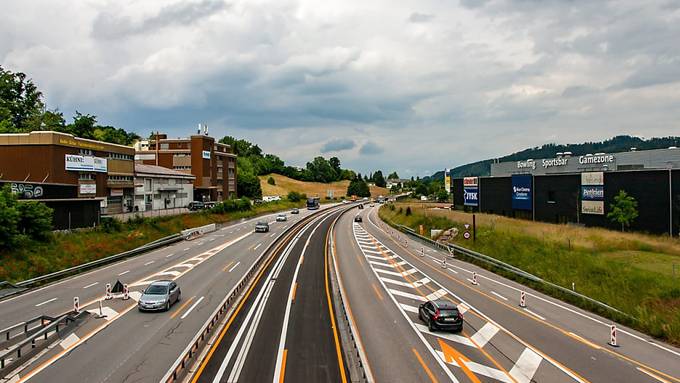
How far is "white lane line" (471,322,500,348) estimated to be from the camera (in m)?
20.9

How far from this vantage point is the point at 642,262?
3538 cm

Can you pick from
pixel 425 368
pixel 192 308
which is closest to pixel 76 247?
pixel 192 308

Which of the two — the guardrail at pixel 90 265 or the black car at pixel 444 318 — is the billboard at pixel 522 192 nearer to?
the guardrail at pixel 90 265

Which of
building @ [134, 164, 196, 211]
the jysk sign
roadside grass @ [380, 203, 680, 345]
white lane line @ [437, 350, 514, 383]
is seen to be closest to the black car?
white lane line @ [437, 350, 514, 383]

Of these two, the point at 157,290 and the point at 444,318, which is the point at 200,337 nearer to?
the point at 157,290

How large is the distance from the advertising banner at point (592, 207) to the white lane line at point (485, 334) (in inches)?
1688

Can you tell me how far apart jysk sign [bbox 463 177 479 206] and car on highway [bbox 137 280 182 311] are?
228ft

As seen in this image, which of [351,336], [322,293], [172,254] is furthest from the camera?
[172,254]

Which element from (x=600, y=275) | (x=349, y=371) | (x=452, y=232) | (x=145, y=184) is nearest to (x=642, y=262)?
(x=600, y=275)

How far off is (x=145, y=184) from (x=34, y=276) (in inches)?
1561

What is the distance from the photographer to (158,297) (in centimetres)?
2498

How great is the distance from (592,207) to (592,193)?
1873 mm

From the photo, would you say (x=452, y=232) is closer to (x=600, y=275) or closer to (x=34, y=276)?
(x=600, y=275)

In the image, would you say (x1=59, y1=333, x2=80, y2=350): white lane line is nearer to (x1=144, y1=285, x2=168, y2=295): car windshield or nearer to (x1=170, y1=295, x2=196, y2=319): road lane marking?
(x1=170, y1=295, x2=196, y2=319): road lane marking
